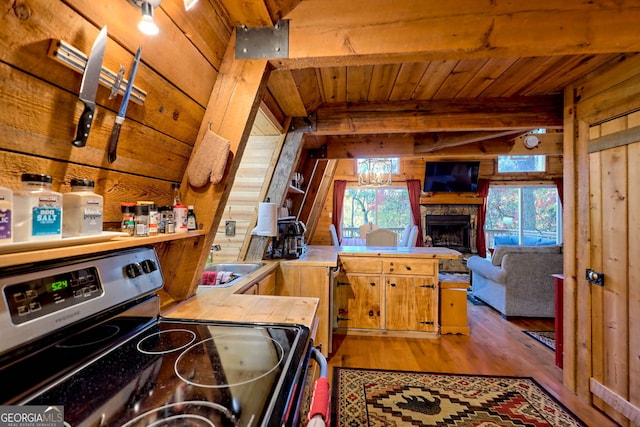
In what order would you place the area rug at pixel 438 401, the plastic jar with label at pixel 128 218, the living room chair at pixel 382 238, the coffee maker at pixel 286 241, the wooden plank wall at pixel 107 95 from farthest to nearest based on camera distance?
the living room chair at pixel 382 238, the coffee maker at pixel 286 241, the area rug at pixel 438 401, the plastic jar with label at pixel 128 218, the wooden plank wall at pixel 107 95

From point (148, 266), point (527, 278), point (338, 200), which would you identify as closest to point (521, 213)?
point (527, 278)

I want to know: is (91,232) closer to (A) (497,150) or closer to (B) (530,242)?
(A) (497,150)

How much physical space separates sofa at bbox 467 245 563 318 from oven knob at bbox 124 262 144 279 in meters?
4.01

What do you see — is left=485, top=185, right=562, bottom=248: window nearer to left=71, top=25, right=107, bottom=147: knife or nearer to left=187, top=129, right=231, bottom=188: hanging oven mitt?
left=187, top=129, right=231, bottom=188: hanging oven mitt

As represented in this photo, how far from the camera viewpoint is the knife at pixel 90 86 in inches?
30.0

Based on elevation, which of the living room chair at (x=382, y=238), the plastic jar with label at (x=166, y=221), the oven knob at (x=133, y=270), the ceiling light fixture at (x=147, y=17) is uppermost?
the ceiling light fixture at (x=147, y=17)

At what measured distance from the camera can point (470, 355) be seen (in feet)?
8.68

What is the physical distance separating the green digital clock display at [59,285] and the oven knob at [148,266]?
0.28 metres

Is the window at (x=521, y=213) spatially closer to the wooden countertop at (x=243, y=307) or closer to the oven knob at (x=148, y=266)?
the wooden countertop at (x=243, y=307)

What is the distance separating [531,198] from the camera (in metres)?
6.85

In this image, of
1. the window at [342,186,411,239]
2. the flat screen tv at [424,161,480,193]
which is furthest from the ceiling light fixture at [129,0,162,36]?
the flat screen tv at [424,161,480,193]

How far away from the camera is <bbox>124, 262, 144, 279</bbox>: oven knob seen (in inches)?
36.8

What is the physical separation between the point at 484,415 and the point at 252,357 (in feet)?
6.11

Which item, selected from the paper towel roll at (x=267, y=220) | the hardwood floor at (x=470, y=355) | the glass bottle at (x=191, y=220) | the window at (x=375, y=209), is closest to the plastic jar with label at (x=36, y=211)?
the glass bottle at (x=191, y=220)
